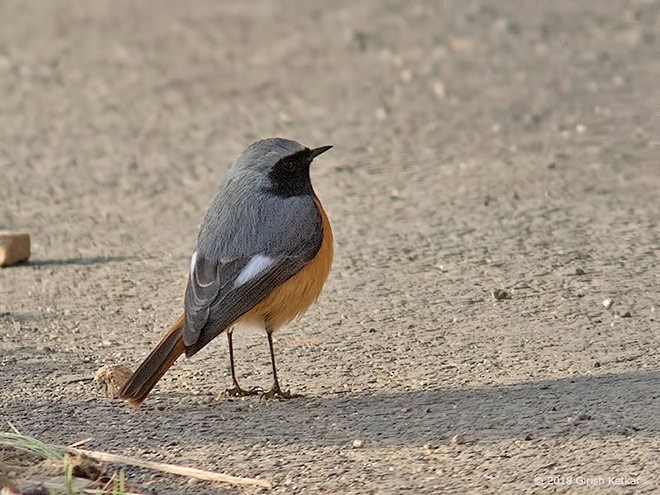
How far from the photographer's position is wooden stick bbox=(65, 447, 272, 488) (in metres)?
4.52

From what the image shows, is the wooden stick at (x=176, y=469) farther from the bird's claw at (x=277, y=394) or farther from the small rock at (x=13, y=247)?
the small rock at (x=13, y=247)

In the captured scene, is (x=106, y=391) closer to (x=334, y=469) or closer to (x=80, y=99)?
(x=334, y=469)

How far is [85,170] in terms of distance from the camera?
8984mm

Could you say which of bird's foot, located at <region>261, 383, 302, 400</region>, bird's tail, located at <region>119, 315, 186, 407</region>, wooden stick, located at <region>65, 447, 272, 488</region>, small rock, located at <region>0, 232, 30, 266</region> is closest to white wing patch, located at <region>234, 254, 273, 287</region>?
bird's tail, located at <region>119, 315, 186, 407</region>

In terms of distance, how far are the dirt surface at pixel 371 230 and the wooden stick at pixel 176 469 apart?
0.16 feet

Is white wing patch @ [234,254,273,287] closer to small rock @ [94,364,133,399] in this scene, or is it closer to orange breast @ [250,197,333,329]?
orange breast @ [250,197,333,329]

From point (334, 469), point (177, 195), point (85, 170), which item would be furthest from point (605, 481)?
point (85, 170)

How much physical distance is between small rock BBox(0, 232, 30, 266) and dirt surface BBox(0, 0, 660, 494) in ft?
0.38

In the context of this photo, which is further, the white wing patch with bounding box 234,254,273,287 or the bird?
the white wing patch with bounding box 234,254,273,287

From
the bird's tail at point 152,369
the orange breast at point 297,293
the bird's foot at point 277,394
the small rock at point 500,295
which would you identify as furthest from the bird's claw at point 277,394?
the small rock at point 500,295

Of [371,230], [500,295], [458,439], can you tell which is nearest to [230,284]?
[458,439]

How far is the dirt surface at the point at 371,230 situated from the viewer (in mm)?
4922

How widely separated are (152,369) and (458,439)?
1.28m

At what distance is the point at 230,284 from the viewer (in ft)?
17.3
